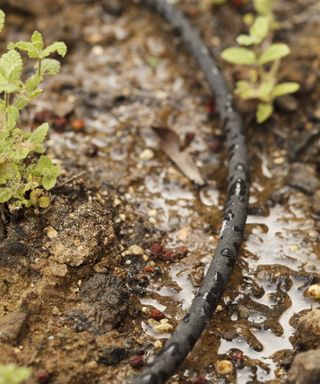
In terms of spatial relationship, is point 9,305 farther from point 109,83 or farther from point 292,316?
point 109,83

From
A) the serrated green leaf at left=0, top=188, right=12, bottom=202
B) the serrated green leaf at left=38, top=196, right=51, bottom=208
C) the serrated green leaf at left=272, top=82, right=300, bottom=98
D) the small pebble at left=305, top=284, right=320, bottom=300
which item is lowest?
the small pebble at left=305, top=284, right=320, bottom=300

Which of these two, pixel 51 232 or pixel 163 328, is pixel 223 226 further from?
pixel 51 232

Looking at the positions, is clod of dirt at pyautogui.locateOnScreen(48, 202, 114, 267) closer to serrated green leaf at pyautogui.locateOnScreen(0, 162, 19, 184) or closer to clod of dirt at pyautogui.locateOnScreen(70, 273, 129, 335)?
clod of dirt at pyautogui.locateOnScreen(70, 273, 129, 335)

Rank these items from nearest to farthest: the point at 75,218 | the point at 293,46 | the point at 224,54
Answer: the point at 75,218 → the point at 224,54 → the point at 293,46

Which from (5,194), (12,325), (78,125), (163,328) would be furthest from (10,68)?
(163,328)

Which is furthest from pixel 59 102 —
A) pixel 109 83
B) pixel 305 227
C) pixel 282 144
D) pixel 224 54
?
pixel 305 227

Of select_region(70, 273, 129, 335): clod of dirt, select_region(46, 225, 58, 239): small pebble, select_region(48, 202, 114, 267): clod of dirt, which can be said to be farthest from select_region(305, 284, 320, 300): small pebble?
select_region(46, 225, 58, 239): small pebble

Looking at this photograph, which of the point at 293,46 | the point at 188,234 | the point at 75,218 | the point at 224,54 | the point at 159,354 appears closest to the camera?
the point at 159,354
